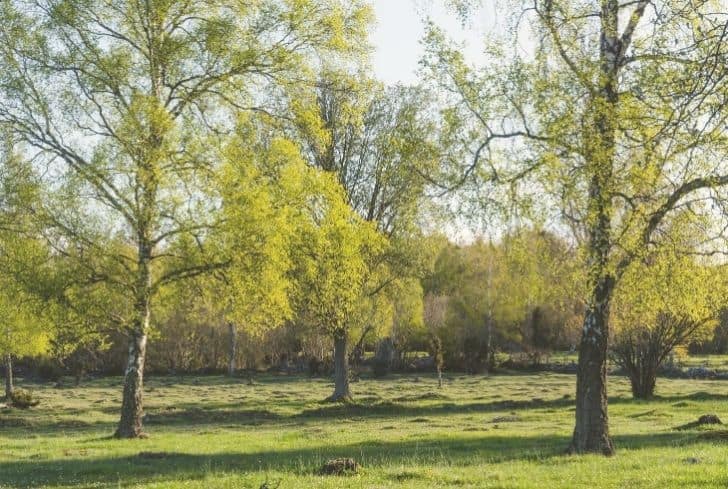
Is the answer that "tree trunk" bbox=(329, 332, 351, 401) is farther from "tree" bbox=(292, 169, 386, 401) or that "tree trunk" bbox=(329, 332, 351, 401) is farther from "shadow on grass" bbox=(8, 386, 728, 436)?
"shadow on grass" bbox=(8, 386, 728, 436)

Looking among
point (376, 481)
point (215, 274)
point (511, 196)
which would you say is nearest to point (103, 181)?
point (215, 274)

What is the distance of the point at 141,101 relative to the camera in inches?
870

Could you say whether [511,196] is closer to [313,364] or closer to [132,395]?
[132,395]

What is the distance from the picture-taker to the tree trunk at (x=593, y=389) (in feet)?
56.6

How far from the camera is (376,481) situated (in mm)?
12695

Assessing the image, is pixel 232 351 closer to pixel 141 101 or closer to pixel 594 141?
pixel 141 101

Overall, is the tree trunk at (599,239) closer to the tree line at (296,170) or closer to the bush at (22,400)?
the tree line at (296,170)

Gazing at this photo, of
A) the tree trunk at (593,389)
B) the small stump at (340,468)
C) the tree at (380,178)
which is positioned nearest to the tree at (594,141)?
the tree trunk at (593,389)

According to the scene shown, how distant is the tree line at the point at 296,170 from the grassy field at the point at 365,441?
296 cm

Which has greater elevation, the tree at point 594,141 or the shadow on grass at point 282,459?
the tree at point 594,141

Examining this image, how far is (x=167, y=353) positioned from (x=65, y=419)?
1507 inches

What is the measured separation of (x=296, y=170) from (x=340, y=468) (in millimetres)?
11821

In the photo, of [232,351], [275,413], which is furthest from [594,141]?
[232,351]

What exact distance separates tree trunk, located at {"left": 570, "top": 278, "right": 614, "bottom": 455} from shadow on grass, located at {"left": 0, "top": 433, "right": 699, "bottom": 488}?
0.72m
